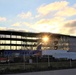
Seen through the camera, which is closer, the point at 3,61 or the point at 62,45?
the point at 3,61

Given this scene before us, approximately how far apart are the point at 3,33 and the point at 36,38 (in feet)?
59.1

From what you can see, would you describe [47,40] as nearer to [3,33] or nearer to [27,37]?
[27,37]

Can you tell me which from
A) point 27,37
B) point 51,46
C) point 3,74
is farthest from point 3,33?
point 3,74

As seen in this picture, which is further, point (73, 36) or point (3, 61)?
point (73, 36)

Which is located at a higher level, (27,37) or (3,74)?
(27,37)

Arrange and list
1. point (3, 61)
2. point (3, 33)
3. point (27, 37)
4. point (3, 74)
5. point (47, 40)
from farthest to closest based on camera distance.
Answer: point (47, 40)
point (27, 37)
point (3, 33)
point (3, 61)
point (3, 74)

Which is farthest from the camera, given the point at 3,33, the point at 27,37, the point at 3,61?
the point at 27,37

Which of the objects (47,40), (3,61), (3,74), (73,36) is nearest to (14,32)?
(47,40)

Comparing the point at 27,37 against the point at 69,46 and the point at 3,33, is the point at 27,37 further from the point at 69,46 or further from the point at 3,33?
the point at 69,46

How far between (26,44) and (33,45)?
12.2ft

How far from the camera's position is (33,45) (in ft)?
387

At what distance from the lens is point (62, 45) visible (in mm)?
121438

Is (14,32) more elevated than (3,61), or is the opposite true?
(14,32)

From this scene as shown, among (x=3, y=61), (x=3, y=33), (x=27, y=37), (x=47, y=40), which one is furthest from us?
(x=47, y=40)
